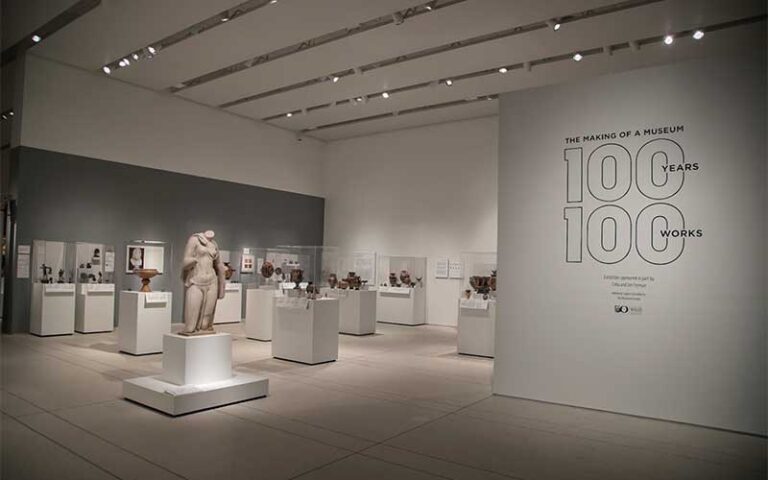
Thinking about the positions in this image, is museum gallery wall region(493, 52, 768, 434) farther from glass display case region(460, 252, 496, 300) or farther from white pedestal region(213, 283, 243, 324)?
white pedestal region(213, 283, 243, 324)

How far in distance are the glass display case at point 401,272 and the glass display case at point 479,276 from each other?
3.38 metres

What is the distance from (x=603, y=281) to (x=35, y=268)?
9587 mm

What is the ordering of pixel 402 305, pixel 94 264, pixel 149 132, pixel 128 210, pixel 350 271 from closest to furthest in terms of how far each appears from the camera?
1. pixel 94 264
2. pixel 128 210
3. pixel 350 271
4. pixel 149 132
5. pixel 402 305

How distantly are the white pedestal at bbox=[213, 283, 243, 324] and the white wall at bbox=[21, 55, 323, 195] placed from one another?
282 centimetres

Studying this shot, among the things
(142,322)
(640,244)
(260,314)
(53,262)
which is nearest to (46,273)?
(53,262)

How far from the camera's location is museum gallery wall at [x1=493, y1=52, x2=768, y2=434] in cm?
496

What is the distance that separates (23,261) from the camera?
970 cm

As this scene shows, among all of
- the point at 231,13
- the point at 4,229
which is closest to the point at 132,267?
the point at 4,229

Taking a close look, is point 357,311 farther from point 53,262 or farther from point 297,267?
point 53,262

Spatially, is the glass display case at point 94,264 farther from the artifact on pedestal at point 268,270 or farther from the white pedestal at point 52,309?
the artifact on pedestal at point 268,270

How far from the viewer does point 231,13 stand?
26.5 feet

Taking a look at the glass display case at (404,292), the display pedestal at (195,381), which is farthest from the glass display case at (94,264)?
the glass display case at (404,292)

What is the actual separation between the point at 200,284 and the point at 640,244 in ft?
15.2

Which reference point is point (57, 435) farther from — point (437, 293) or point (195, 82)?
point (437, 293)
